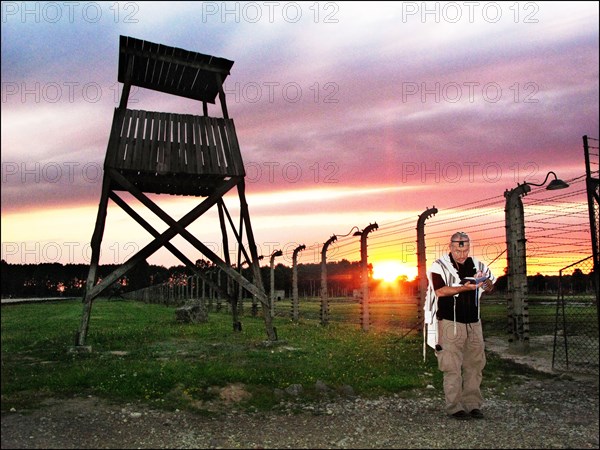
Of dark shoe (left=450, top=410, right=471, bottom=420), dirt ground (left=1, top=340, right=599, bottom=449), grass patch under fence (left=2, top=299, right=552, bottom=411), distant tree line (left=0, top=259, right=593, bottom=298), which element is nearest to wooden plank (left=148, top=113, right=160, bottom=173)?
grass patch under fence (left=2, top=299, right=552, bottom=411)

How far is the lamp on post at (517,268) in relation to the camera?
13620 mm

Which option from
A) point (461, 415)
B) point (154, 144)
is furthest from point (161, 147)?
point (461, 415)

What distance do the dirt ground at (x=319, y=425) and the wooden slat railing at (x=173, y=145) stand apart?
22.9 feet

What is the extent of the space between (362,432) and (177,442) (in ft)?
7.71

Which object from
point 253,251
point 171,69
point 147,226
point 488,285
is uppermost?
point 171,69

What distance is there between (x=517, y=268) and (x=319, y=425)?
8309mm

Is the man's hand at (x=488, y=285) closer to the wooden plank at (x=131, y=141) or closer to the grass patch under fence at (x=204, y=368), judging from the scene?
the grass patch under fence at (x=204, y=368)

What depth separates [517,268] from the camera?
1390cm

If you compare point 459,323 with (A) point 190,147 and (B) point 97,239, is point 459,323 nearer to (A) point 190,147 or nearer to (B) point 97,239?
(A) point 190,147

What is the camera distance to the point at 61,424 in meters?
7.22

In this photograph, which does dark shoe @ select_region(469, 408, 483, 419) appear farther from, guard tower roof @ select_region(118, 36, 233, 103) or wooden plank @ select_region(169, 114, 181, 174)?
guard tower roof @ select_region(118, 36, 233, 103)

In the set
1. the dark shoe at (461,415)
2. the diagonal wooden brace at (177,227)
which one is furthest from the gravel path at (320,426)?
the diagonal wooden brace at (177,227)

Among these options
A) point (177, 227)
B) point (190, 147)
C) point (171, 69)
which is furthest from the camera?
point (171, 69)

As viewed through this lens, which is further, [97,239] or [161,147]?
[161,147]
